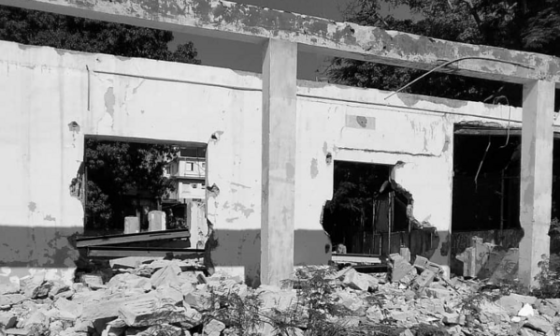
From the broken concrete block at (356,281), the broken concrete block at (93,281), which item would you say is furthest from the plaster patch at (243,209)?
the broken concrete block at (93,281)

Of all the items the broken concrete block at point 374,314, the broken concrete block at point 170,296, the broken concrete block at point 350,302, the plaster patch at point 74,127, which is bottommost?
the broken concrete block at point 374,314

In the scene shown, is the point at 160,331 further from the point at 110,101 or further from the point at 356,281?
the point at 110,101

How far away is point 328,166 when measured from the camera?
34.6 feet

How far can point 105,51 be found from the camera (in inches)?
734

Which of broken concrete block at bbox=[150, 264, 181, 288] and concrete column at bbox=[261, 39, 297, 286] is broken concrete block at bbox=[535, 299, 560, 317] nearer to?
concrete column at bbox=[261, 39, 297, 286]

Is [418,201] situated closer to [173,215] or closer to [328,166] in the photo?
[328,166]

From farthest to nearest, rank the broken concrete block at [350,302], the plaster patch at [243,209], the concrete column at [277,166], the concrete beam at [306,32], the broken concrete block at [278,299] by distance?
the plaster patch at [243,209], the concrete column at [277,166], the concrete beam at [306,32], the broken concrete block at [350,302], the broken concrete block at [278,299]

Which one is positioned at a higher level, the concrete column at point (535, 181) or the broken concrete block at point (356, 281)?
the concrete column at point (535, 181)

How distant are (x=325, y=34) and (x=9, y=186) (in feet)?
17.3

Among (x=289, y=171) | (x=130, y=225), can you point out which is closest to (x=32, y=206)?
(x=130, y=225)

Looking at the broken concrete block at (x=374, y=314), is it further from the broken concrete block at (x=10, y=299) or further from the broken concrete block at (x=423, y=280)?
the broken concrete block at (x=10, y=299)

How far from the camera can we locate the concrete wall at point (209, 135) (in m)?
8.66

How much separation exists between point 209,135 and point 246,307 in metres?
4.01

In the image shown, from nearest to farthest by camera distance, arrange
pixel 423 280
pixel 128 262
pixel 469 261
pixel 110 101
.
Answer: pixel 110 101
pixel 128 262
pixel 423 280
pixel 469 261
